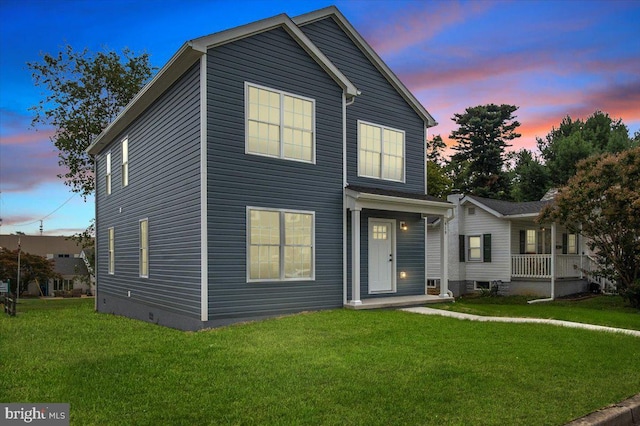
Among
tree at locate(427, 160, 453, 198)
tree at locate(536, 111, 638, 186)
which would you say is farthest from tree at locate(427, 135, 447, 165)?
tree at locate(427, 160, 453, 198)

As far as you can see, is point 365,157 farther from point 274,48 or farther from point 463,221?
point 463,221

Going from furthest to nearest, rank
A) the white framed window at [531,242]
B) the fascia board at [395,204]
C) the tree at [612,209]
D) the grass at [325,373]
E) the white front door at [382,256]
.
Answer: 1. the white framed window at [531,242]
2. the tree at [612,209]
3. the white front door at [382,256]
4. the fascia board at [395,204]
5. the grass at [325,373]

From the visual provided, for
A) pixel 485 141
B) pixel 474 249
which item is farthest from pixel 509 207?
pixel 485 141

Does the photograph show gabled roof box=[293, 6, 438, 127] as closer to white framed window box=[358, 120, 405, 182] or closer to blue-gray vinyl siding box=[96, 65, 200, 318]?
white framed window box=[358, 120, 405, 182]

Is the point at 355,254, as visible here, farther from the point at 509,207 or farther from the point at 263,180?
the point at 509,207

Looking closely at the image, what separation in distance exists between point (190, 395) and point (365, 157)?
32.7 ft

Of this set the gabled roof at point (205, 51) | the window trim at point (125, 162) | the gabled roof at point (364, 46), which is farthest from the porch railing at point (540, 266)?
the window trim at point (125, 162)

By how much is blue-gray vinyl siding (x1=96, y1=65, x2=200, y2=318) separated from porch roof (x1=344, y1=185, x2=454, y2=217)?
4099 millimetres

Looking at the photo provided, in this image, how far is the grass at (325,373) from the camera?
5066 mm

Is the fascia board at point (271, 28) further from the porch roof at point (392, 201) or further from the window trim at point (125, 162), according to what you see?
the window trim at point (125, 162)

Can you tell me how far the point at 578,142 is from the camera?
36125 millimetres

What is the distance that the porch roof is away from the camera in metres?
12.9

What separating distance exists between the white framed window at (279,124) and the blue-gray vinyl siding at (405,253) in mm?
2835

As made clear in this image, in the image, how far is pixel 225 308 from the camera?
10.8 metres
